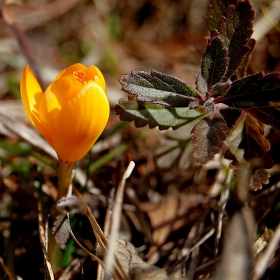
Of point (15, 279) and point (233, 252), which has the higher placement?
point (233, 252)

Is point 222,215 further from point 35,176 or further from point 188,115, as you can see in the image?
point 35,176

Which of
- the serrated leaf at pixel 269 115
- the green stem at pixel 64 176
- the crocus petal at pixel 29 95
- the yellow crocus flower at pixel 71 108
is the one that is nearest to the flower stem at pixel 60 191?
the green stem at pixel 64 176

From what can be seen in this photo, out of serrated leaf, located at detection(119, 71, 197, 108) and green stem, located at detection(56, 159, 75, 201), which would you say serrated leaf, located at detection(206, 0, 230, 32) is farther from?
green stem, located at detection(56, 159, 75, 201)

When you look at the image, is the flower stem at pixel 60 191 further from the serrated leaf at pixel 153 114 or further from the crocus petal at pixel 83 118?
the serrated leaf at pixel 153 114

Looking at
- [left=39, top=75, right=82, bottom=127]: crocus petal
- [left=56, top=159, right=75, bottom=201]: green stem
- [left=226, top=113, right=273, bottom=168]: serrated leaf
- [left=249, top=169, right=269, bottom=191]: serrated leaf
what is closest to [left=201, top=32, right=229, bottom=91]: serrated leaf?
[left=226, top=113, right=273, bottom=168]: serrated leaf

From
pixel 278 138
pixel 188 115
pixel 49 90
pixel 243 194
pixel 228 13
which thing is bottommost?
pixel 243 194

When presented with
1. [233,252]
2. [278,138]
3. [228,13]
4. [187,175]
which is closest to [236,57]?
[228,13]
